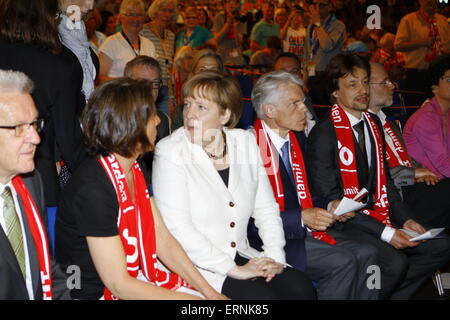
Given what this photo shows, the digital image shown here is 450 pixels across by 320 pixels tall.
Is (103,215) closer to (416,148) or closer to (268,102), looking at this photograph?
(268,102)

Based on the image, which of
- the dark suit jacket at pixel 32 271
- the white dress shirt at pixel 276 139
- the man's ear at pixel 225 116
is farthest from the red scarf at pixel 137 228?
the white dress shirt at pixel 276 139

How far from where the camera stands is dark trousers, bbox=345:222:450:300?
3477mm

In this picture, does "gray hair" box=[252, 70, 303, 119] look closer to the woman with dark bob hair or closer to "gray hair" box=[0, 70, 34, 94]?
the woman with dark bob hair

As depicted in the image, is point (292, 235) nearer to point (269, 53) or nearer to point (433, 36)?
point (433, 36)

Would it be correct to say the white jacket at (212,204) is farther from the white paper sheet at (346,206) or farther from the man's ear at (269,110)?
the man's ear at (269,110)

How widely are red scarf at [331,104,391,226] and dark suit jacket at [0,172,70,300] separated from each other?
1951 mm

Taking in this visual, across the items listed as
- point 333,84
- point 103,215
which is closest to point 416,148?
point 333,84

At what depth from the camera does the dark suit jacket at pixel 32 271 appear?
2.08 m

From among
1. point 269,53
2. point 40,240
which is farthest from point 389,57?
point 40,240

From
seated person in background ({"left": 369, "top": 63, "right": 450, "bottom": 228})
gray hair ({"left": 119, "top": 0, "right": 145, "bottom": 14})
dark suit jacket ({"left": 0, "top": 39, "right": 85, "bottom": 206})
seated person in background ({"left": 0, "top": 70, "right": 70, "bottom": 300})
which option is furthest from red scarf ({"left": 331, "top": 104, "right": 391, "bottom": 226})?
gray hair ({"left": 119, "top": 0, "right": 145, "bottom": 14})

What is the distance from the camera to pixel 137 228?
2492 mm

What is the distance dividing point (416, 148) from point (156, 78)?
2.09 meters

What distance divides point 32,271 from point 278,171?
5.36 feet

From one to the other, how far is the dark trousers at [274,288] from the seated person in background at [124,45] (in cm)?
269
